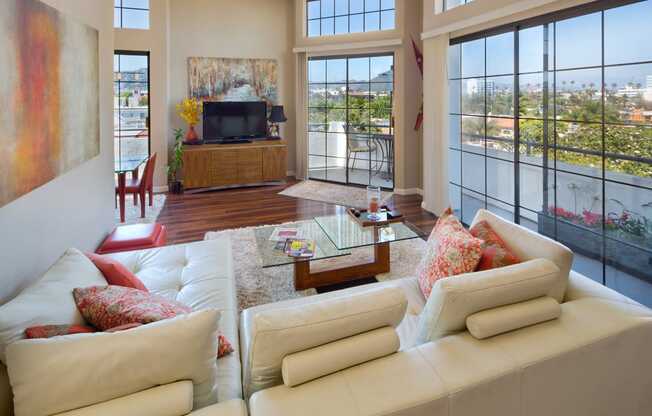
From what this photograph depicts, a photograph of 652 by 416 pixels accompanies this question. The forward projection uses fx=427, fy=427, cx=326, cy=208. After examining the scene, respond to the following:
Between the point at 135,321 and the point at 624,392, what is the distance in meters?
1.90

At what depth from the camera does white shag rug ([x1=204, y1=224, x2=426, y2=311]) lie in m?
3.37

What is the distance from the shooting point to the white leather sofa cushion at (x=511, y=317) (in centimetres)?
157

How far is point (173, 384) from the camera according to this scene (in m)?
1.26

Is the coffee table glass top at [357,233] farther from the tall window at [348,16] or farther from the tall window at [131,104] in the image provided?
the tall window at [131,104]

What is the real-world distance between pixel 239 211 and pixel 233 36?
3.81 metres

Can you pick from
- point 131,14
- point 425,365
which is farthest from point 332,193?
point 425,365

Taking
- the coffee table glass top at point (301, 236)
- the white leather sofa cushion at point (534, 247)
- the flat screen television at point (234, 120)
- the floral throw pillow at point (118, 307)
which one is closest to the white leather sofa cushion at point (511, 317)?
the white leather sofa cushion at point (534, 247)

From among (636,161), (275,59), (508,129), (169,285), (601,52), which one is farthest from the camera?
(275,59)

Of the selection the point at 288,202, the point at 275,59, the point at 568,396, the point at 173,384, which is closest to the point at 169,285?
the point at 173,384

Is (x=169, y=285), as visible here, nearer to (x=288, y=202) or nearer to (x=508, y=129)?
(x=508, y=129)

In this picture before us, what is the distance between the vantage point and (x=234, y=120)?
790 cm


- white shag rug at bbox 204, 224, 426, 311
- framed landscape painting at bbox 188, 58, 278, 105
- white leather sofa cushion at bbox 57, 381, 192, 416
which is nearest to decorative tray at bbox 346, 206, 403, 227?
white shag rug at bbox 204, 224, 426, 311

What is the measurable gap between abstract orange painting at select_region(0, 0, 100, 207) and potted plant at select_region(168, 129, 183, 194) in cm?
449

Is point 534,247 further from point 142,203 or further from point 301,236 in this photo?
point 142,203
